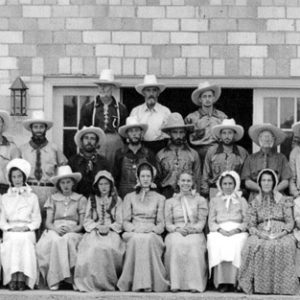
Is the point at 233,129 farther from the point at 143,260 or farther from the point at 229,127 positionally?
the point at 143,260

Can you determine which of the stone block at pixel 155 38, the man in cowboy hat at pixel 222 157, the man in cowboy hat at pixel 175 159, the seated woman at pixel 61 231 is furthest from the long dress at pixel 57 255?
the stone block at pixel 155 38

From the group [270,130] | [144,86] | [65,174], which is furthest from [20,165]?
[270,130]

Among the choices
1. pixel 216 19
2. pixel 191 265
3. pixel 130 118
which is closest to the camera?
pixel 191 265

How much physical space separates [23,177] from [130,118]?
121 centimetres

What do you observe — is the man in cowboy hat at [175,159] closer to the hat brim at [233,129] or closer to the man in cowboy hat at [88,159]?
the hat brim at [233,129]

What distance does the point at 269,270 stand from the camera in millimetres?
11945

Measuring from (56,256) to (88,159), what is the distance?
1.14 metres

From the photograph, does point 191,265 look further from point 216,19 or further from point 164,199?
point 216,19

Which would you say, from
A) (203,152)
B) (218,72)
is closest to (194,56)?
(218,72)

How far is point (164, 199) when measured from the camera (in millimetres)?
12547

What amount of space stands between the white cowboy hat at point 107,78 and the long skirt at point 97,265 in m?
1.78

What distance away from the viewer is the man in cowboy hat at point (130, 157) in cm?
1280

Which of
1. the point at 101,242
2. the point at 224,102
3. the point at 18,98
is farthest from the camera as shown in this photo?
the point at 224,102

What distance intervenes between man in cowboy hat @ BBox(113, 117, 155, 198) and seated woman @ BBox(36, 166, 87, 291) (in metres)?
0.46
